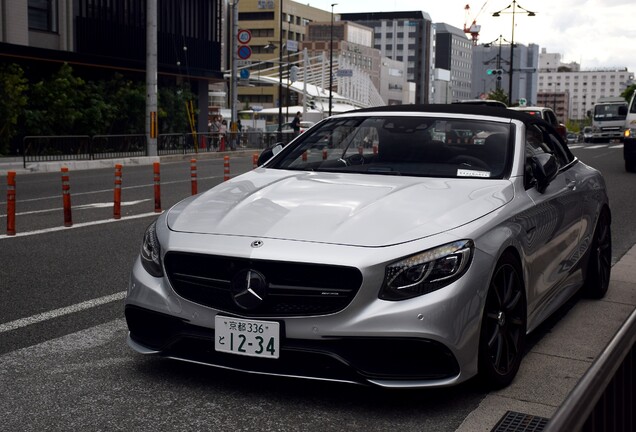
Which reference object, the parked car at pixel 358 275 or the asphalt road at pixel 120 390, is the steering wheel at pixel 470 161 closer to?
the parked car at pixel 358 275

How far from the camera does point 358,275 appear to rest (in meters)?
4.19

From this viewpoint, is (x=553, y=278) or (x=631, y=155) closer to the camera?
(x=553, y=278)

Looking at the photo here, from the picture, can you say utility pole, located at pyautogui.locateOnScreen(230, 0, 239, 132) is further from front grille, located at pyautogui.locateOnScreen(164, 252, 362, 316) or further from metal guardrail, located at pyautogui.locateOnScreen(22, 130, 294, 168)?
front grille, located at pyautogui.locateOnScreen(164, 252, 362, 316)

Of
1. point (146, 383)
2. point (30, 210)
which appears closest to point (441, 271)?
point (146, 383)

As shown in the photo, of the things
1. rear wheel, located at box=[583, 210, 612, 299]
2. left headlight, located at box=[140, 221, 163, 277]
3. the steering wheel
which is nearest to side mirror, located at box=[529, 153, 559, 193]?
the steering wheel

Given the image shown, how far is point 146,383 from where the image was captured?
15.7ft

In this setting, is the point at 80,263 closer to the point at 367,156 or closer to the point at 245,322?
the point at 367,156

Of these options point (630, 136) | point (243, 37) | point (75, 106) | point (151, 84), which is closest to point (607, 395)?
point (630, 136)

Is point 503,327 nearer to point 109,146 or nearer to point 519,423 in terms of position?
point 519,423

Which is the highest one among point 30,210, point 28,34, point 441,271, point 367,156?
point 28,34

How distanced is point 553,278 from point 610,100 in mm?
61425

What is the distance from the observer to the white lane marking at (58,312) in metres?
6.17

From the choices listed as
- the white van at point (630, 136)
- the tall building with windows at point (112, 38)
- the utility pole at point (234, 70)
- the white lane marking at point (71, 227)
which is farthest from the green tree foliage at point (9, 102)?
the white van at point (630, 136)

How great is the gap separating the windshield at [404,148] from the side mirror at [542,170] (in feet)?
0.61
